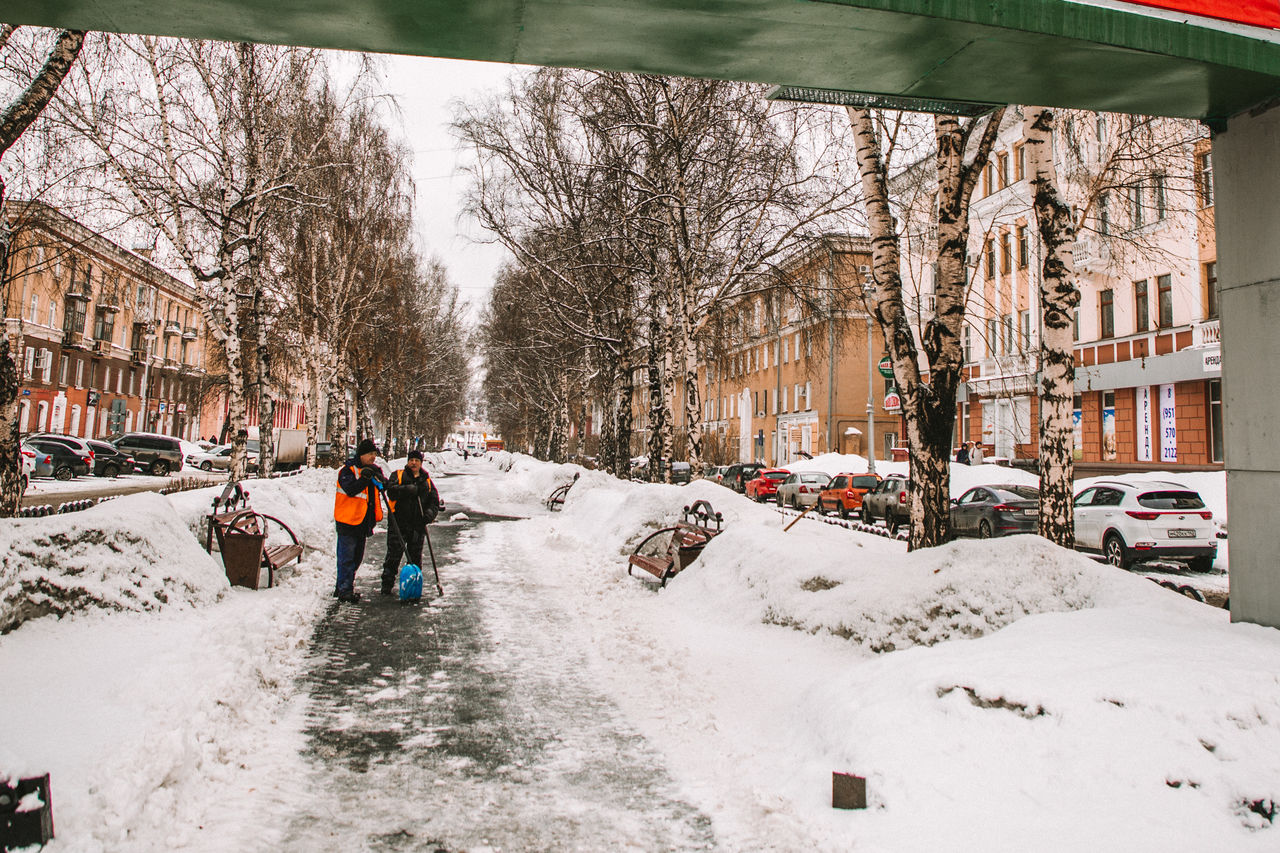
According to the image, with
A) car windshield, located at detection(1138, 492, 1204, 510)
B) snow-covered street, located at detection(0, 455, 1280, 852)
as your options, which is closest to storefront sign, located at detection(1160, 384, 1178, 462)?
car windshield, located at detection(1138, 492, 1204, 510)

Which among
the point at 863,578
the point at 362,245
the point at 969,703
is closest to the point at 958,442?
the point at 362,245

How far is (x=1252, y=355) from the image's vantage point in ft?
16.8

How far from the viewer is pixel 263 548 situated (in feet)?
30.9

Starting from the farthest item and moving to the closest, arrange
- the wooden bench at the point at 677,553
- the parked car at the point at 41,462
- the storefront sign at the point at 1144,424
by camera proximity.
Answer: the parked car at the point at 41,462, the storefront sign at the point at 1144,424, the wooden bench at the point at 677,553

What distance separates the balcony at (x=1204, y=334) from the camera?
25.2 m

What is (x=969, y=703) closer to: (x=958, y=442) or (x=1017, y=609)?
(x=1017, y=609)

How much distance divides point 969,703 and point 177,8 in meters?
5.17

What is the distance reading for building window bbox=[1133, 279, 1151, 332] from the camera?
2894cm

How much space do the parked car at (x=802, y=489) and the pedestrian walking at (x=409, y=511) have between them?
801 inches

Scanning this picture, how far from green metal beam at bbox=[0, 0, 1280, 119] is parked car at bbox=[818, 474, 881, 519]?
23332mm

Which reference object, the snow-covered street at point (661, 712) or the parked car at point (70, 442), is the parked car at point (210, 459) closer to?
the parked car at point (70, 442)

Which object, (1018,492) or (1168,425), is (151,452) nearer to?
(1018,492)

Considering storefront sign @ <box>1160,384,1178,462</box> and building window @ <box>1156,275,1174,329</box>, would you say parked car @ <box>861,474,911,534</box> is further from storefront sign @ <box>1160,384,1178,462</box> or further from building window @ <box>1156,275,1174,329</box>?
building window @ <box>1156,275,1174,329</box>

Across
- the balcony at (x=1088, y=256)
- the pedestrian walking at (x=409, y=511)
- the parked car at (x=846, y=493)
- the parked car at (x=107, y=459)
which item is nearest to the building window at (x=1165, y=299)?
the balcony at (x=1088, y=256)
